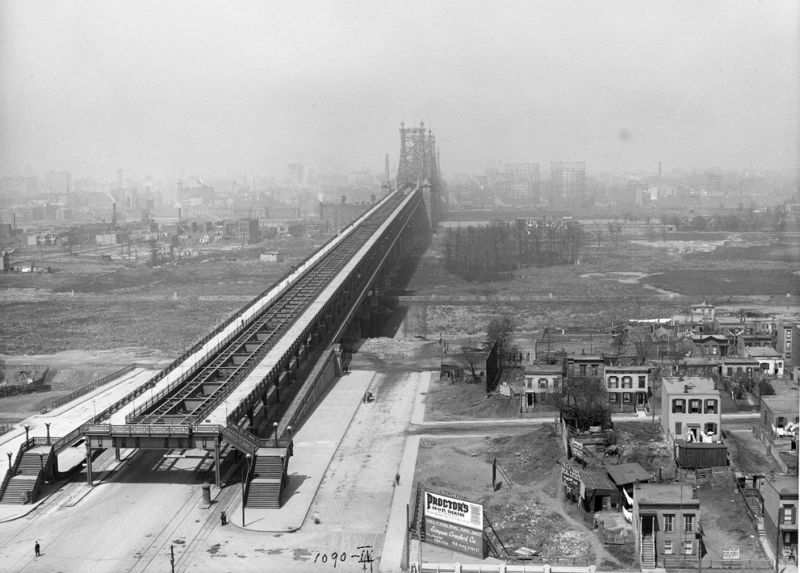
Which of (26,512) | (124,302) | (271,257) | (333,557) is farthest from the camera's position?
(271,257)

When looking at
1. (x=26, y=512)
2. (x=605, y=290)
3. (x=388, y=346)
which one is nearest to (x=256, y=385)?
(x=26, y=512)

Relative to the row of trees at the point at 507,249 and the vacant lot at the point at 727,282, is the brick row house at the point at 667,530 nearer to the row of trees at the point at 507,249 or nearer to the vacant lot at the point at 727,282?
the vacant lot at the point at 727,282

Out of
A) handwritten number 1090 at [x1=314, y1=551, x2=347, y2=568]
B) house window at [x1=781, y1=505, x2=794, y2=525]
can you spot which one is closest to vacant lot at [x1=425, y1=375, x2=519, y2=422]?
handwritten number 1090 at [x1=314, y1=551, x2=347, y2=568]

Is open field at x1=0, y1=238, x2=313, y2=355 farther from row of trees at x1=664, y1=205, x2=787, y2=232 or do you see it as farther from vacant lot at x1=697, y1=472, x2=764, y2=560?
row of trees at x1=664, y1=205, x2=787, y2=232

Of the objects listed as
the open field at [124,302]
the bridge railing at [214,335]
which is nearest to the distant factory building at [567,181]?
the open field at [124,302]

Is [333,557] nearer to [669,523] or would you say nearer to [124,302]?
[669,523]

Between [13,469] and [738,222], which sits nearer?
[13,469]
